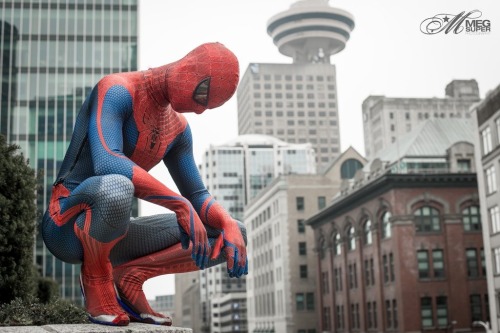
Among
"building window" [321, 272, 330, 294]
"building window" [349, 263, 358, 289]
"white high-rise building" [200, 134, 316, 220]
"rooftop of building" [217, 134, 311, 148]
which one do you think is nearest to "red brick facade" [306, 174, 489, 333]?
"building window" [349, 263, 358, 289]

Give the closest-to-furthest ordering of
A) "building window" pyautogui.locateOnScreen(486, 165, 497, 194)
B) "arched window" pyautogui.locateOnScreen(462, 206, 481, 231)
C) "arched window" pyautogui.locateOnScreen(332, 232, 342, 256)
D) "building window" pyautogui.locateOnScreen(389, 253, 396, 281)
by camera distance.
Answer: "building window" pyautogui.locateOnScreen(486, 165, 497, 194) < "building window" pyautogui.locateOnScreen(389, 253, 396, 281) < "arched window" pyautogui.locateOnScreen(462, 206, 481, 231) < "arched window" pyautogui.locateOnScreen(332, 232, 342, 256)

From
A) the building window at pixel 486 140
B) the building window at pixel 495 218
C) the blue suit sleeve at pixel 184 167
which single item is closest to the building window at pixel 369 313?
the building window at pixel 495 218

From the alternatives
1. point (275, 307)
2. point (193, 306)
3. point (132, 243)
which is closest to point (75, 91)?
point (275, 307)

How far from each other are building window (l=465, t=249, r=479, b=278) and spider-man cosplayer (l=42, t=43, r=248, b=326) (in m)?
48.3

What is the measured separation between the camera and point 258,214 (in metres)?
94.5

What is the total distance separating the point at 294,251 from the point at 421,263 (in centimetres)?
3065

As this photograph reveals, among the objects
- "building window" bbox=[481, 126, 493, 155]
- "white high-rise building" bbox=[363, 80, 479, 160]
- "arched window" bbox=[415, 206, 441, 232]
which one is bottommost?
"arched window" bbox=[415, 206, 441, 232]

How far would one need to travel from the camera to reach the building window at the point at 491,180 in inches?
1733

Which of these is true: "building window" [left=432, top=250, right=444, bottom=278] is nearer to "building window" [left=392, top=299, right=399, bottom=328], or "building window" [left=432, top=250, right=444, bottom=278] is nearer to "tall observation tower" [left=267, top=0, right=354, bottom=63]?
"building window" [left=392, top=299, right=399, bottom=328]

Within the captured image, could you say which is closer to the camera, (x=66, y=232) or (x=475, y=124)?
(x=66, y=232)

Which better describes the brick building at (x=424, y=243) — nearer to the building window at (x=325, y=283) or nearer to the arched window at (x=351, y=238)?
the arched window at (x=351, y=238)

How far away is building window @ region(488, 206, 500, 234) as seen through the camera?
43.8m

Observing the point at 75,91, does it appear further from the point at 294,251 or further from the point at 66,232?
the point at 66,232

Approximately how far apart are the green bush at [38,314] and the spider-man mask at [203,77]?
203 centimetres
